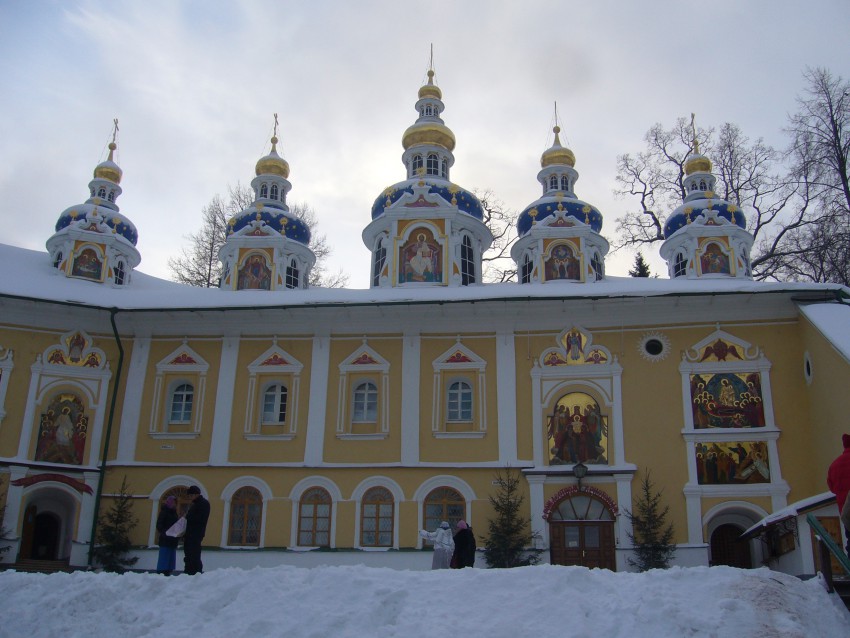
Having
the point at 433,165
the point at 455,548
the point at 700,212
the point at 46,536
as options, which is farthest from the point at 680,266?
the point at 46,536

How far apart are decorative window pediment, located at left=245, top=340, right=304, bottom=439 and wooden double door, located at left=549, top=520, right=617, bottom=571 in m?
6.23

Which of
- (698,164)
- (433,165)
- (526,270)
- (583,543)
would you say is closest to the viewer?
(583,543)

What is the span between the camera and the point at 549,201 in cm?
2894

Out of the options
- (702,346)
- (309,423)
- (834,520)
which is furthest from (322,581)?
(702,346)

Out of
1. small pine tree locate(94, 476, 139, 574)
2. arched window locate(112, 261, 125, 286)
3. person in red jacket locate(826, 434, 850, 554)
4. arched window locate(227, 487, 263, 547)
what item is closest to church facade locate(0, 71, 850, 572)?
arched window locate(227, 487, 263, 547)

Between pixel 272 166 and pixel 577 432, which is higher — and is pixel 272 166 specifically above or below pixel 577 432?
above

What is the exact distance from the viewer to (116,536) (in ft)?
64.2

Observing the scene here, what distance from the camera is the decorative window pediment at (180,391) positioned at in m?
20.8

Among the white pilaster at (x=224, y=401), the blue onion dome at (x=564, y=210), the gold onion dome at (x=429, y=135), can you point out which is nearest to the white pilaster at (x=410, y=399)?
the white pilaster at (x=224, y=401)

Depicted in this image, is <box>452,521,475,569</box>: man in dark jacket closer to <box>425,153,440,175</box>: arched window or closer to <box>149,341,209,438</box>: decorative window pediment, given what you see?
<box>149,341,209,438</box>: decorative window pediment

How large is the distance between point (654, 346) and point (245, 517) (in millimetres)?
9560

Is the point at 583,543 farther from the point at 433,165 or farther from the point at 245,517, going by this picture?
the point at 433,165

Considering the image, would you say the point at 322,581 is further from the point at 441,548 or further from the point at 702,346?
the point at 702,346

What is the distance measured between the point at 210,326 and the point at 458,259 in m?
7.62
